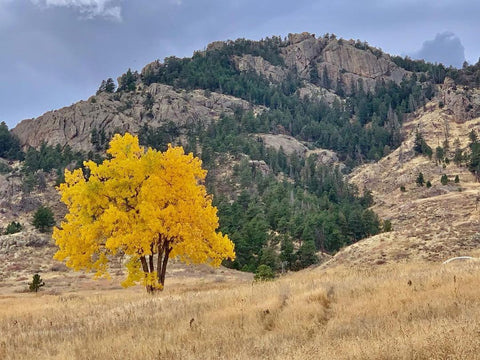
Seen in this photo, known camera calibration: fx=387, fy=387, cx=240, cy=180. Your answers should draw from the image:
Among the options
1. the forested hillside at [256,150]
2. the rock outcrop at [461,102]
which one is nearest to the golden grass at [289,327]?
the forested hillside at [256,150]

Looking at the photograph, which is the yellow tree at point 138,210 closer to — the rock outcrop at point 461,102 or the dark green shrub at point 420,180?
the dark green shrub at point 420,180

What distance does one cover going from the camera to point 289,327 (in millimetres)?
8492

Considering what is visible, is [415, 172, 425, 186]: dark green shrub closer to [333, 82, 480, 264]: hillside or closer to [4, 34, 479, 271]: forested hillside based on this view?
[333, 82, 480, 264]: hillside

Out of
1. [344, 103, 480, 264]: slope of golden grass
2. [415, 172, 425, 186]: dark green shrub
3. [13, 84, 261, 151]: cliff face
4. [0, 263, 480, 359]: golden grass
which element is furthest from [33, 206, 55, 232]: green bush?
[415, 172, 425, 186]: dark green shrub

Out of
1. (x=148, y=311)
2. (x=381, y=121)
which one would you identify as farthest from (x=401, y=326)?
(x=381, y=121)

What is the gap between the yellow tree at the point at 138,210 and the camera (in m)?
19.1

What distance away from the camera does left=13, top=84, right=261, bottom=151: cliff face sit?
161m

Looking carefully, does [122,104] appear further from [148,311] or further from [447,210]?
[148,311]

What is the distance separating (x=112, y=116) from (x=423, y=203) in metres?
129

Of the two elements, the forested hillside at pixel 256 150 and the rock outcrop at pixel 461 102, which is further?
the rock outcrop at pixel 461 102

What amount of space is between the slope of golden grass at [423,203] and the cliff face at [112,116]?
8054cm

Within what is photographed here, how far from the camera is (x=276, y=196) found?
110312 millimetres

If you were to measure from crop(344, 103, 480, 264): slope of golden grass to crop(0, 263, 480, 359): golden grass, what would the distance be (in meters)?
24.7

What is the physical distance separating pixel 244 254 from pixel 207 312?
62042 millimetres
